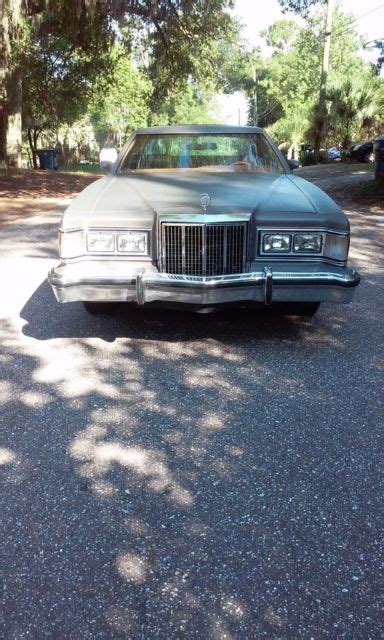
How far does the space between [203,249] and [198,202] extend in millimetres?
399

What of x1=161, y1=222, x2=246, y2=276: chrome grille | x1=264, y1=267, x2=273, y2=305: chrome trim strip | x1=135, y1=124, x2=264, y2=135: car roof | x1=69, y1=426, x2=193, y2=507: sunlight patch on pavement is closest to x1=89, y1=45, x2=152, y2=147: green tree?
x1=135, y1=124, x2=264, y2=135: car roof

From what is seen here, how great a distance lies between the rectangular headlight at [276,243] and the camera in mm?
4039

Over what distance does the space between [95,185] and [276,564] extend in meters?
3.72

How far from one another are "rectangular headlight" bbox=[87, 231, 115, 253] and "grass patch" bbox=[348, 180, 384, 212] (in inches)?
345

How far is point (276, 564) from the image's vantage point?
2109mm

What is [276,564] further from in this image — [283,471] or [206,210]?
[206,210]

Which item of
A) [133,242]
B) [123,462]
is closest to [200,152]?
[133,242]

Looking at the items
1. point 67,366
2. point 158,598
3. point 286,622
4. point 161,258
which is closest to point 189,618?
point 158,598

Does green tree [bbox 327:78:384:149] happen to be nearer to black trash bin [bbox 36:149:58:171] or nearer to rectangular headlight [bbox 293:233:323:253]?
black trash bin [bbox 36:149:58:171]

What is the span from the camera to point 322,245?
4.08 meters

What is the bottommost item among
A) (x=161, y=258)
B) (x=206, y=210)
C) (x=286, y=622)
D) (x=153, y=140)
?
(x=286, y=622)

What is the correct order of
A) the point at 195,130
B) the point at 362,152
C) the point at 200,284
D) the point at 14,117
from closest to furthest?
the point at 200,284 → the point at 195,130 → the point at 14,117 → the point at 362,152

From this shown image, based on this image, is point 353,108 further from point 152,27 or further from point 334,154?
point 152,27

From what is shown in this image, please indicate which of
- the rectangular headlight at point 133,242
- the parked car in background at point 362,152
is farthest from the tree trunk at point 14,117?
the rectangular headlight at point 133,242
